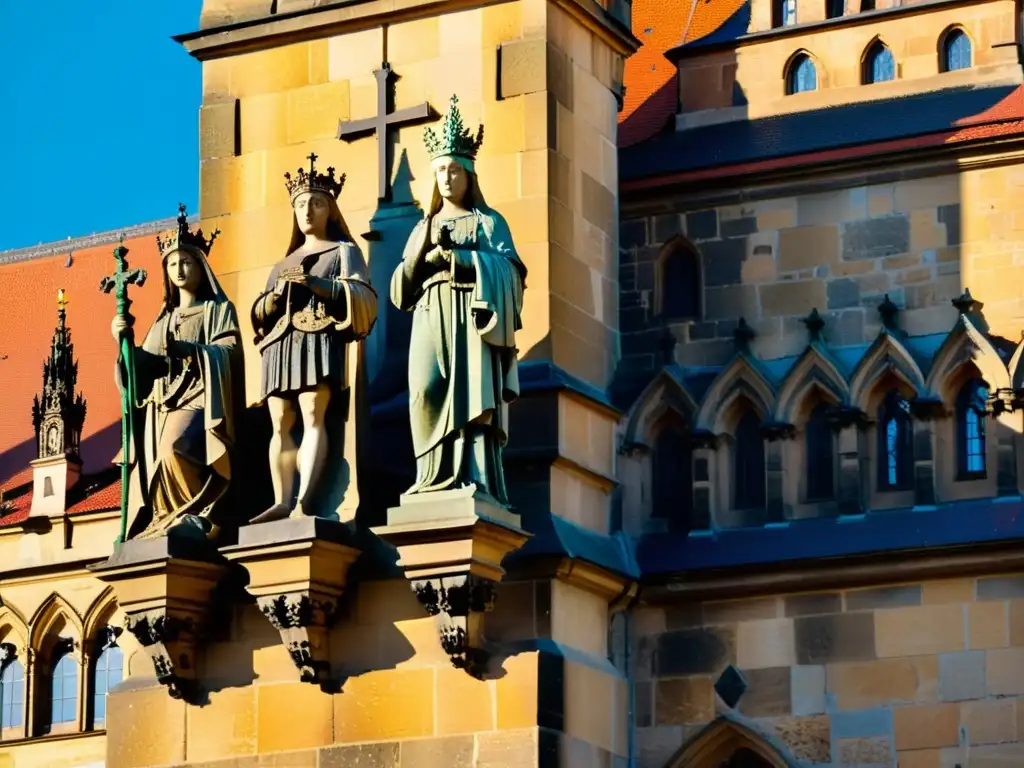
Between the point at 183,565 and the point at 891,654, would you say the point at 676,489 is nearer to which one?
the point at 891,654

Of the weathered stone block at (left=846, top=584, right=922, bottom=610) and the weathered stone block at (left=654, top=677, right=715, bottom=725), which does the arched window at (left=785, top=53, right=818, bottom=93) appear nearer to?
the weathered stone block at (left=846, top=584, right=922, bottom=610)

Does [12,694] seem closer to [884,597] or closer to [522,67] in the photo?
[522,67]

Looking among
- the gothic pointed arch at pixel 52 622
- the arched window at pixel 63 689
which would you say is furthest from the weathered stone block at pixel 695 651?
the arched window at pixel 63 689

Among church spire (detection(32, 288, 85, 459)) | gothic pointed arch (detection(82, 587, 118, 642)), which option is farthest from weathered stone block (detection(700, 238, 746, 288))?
gothic pointed arch (detection(82, 587, 118, 642))

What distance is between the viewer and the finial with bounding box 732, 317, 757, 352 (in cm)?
1788

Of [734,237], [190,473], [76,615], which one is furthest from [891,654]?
[76,615]

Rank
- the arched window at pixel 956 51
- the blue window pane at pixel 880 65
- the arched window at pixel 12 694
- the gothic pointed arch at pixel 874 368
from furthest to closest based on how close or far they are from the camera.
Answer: the arched window at pixel 12 694 < the blue window pane at pixel 880 65 < the arched window at pixel 956 51 < the gothic pointed arch at pixel 874 368

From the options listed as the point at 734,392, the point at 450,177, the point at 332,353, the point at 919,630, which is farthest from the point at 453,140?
the point at 919,630

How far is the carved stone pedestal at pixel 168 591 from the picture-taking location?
16.8m

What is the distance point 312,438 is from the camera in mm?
16688

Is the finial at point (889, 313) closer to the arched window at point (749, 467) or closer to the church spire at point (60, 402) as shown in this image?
the arched window at point (749, 467)

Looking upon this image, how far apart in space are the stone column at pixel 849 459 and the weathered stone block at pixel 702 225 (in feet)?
4.60

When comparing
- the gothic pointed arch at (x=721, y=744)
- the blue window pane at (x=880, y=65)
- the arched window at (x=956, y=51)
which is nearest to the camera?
the gothic pointed arch at (x=721, y=744)

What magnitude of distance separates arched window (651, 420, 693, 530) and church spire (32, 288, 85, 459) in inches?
554
